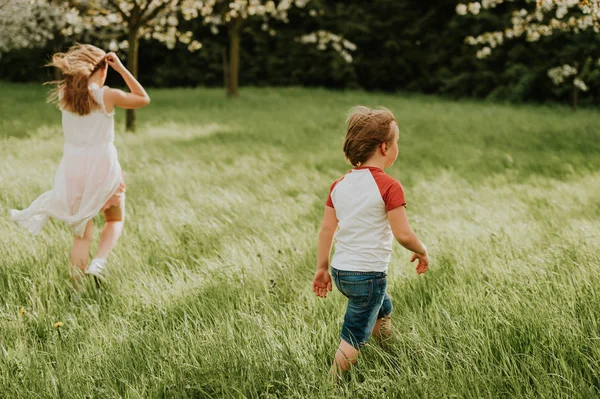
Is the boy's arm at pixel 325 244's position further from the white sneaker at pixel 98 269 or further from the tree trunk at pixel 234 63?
the tree trunk at pixel 234 63

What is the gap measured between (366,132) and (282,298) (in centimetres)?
129

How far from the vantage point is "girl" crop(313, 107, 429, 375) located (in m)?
2.21

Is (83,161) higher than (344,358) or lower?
higher

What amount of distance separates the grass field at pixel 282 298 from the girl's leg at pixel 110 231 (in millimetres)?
118

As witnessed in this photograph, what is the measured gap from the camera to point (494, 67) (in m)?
24.4

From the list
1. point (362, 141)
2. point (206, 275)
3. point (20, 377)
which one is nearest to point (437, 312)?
point (362, 141)

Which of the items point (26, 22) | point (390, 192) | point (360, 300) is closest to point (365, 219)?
point (390, 192)

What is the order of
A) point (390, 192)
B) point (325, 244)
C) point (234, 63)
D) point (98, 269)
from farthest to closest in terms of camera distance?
point (234, 63)
point (98, 269)
point (325, 244)
point (390, 192)

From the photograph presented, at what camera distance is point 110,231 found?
3.67 metres

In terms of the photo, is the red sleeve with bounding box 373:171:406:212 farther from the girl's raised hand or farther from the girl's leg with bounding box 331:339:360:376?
the girl's raised hand

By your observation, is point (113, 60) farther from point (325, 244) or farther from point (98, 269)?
point (325, 244)

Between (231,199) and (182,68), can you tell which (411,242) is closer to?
(231,199)

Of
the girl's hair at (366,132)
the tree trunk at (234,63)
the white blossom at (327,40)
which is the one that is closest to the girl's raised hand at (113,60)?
the girl's hair at (366,132)

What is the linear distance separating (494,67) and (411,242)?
24.6 metres
